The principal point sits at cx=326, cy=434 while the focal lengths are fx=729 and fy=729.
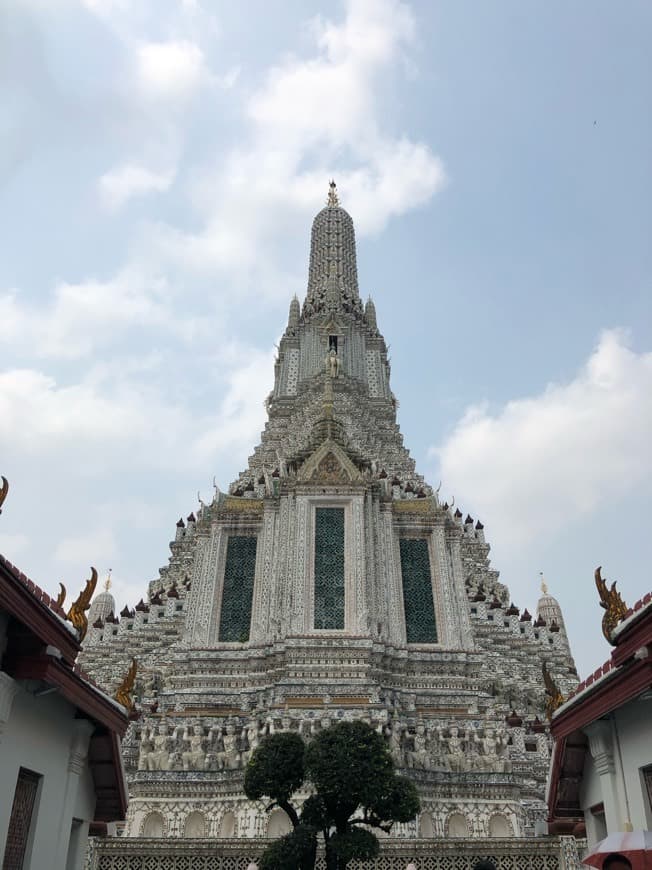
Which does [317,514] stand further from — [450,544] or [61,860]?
[61,860]

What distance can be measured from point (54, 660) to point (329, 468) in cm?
2292

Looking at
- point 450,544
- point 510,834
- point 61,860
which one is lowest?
point 61,860

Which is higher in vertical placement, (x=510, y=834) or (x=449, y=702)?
(x=449, y=702)

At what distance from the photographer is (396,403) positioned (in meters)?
46.8

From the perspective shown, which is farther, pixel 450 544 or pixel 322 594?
pixel 450 544

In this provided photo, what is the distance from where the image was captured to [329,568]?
93.3 feet

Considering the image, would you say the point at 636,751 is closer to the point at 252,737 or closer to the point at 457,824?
the point at 457,824

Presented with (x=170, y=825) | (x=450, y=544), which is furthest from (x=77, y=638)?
(x=450, y=544)

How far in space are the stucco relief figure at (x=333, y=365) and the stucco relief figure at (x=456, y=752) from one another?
22.2 metres

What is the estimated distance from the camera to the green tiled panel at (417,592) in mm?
27922

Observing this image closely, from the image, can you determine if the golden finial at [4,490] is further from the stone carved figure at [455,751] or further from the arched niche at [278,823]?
the stone carved figure at [455,751]

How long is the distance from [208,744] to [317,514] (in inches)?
420

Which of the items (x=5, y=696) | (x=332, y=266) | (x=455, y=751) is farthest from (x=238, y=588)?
(x=332, y=266)

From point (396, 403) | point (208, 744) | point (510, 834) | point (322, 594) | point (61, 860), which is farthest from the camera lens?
point (396, 403)
